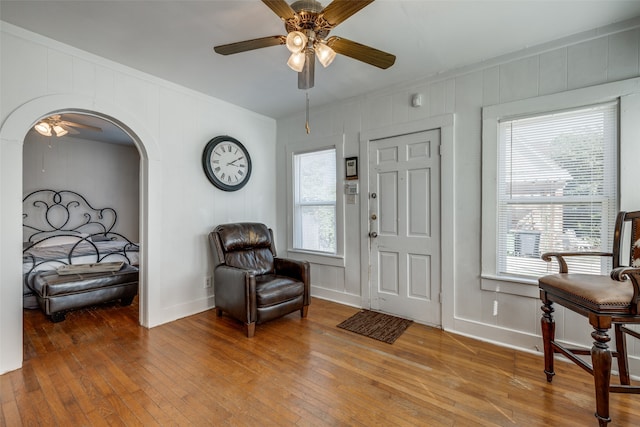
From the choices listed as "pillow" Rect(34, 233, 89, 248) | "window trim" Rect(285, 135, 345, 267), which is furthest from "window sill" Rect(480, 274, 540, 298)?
"pillow" Rect(34, 233, 89, 248)

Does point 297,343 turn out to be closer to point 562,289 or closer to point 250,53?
point 562,289

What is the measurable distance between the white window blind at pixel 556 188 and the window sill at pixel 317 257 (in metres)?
1.72

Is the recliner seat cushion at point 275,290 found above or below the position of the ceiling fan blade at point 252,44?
below

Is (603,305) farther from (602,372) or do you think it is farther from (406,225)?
(406,225)

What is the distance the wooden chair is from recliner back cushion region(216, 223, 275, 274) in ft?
8.55

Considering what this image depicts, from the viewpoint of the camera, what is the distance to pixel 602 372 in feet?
4.79

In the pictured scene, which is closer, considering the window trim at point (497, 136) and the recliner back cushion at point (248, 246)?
the window trim at point (497, 136)

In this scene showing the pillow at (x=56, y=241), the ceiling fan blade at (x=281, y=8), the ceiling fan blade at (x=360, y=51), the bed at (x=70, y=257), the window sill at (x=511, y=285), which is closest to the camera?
the ceiling fan blade at (x=281, y=8)

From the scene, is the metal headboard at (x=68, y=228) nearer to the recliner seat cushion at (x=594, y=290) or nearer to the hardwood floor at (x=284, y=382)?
the hardwood floor at (x=284, y=382)

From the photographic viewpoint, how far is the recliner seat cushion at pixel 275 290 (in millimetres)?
2641

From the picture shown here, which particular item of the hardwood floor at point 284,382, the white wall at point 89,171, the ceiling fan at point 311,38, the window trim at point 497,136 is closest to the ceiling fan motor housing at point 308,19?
the ceiling fan at point 311,38

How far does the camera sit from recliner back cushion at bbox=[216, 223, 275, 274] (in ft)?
10.2

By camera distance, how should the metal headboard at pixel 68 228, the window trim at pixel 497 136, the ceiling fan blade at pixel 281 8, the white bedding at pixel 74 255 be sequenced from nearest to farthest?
1. the ceiling fan blade at pixel 281 8
2. the window trim at pixel 497 136
3. the white bedding at pixel 74 255
4. the metal headboard at pixel 68 228

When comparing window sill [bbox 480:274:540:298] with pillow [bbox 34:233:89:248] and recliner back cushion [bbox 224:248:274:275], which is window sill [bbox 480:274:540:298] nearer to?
recliner back cushion [bbox 224:248:274:275]
